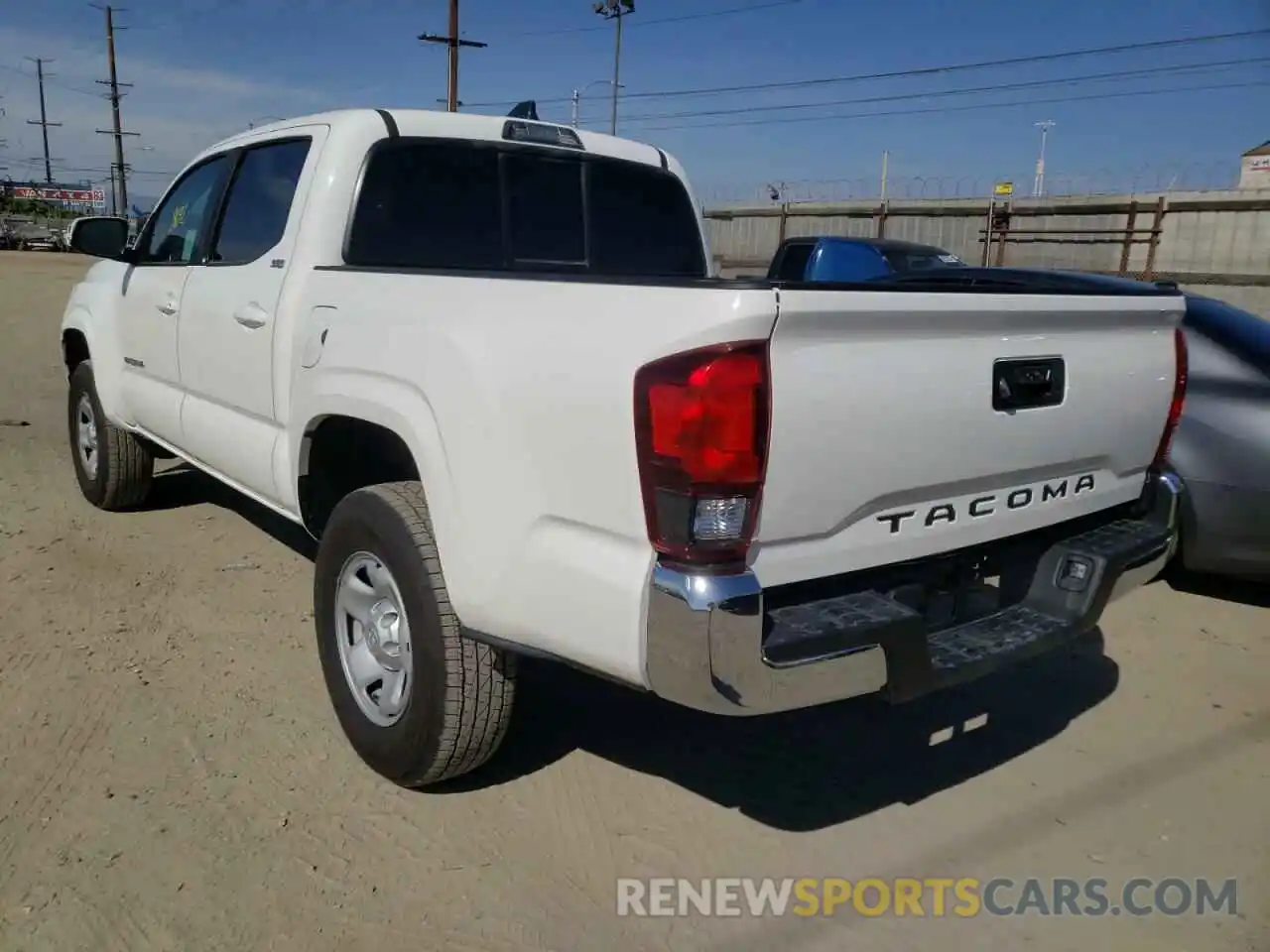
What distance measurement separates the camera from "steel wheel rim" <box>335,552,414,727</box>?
3.05m

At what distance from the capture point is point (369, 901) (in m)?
2.62

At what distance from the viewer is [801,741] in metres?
3.53

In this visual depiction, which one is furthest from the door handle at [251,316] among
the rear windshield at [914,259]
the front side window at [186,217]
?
the rear windshield at [914,259]

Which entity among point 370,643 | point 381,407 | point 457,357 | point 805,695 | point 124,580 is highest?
point 457,357

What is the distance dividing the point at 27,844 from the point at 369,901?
0.97m

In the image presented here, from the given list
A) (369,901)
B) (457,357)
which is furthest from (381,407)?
(369,901)

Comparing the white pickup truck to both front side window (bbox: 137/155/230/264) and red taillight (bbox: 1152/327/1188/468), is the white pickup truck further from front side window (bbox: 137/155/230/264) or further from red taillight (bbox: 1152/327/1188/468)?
front side window (bbox: 137/155/230/264)

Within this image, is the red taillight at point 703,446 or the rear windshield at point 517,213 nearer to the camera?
the red taillight at point 703,446

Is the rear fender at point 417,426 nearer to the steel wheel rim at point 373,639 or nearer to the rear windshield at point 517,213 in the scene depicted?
the steel wheel rim at point 373,639

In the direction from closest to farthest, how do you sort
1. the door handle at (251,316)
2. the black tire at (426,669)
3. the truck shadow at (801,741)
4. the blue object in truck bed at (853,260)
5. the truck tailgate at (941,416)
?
the truck tailgate at (941,416) → the black tire at (426,669) → the truck shadow at (801,741) → the door handle at (251,316) → the blue object in truck bed at (853,260)

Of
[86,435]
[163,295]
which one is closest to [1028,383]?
[163,295]

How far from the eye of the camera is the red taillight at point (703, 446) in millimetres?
2113

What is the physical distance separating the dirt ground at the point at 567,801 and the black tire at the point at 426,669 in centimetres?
19

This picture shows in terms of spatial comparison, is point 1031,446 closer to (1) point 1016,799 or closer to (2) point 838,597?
(2) point 838,597
